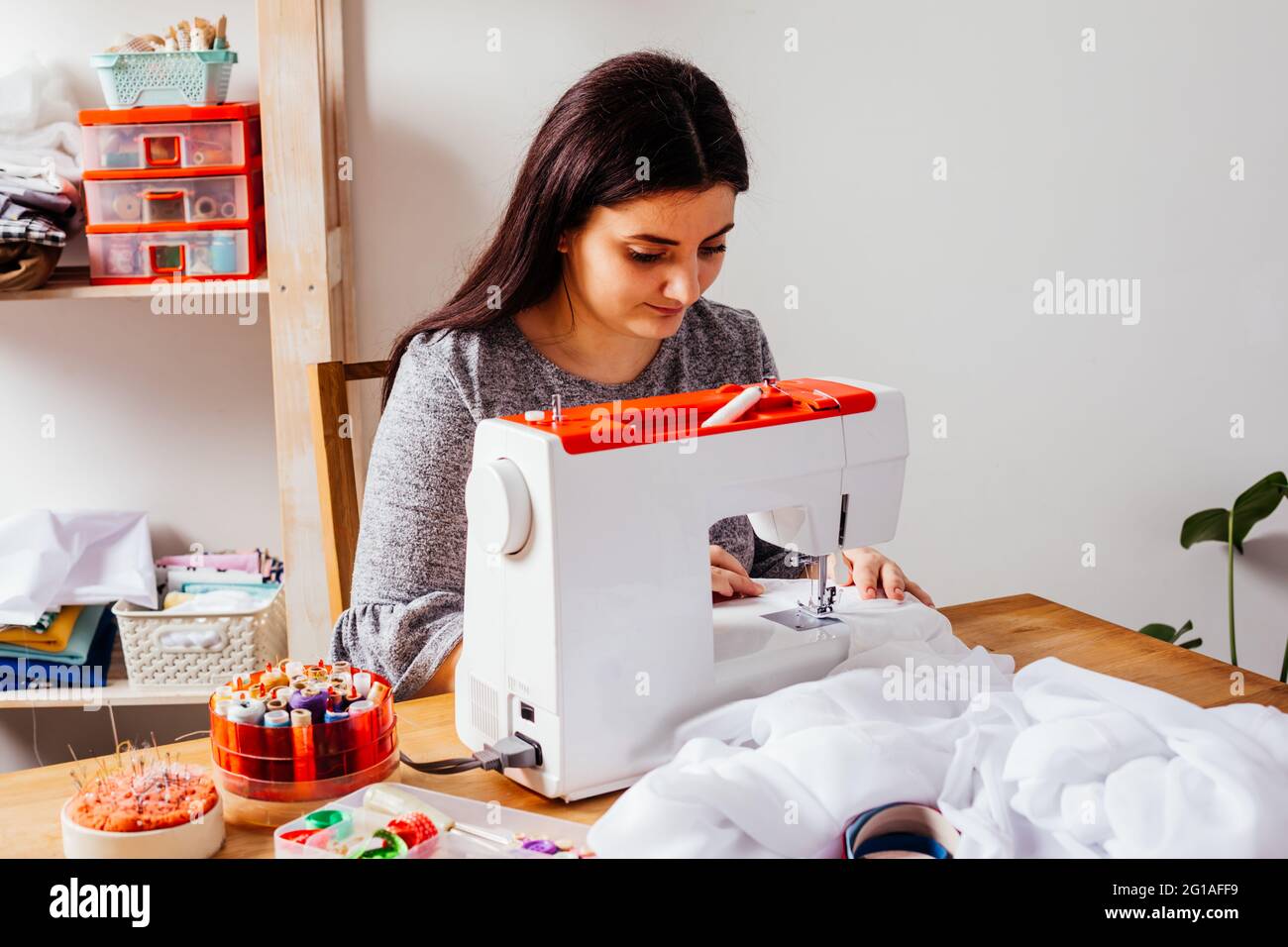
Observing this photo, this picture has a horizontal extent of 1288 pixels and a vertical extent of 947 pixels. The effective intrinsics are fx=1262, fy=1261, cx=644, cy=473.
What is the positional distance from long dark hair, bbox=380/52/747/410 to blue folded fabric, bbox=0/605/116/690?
3.47ft

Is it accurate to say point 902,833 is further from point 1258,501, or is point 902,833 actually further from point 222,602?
point 1258,501

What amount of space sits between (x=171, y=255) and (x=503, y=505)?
4.36 ft

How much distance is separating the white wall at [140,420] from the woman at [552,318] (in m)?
0.85

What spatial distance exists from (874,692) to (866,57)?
1.80 metres

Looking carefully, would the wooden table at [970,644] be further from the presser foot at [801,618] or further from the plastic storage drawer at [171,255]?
the plastic storage drawer at [171,255]

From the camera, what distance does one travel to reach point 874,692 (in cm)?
118

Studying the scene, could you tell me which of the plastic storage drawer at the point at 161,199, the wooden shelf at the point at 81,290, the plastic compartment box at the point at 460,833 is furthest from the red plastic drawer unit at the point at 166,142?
the plastic compartment box at the point at 460,833

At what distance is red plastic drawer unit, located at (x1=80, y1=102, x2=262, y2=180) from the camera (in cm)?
216

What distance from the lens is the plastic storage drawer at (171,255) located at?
218 centimetres

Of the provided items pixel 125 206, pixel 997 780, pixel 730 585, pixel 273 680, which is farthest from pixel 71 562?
pixel 997 780
